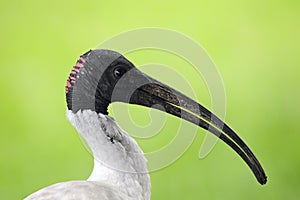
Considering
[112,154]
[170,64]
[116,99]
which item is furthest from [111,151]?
[170,64]

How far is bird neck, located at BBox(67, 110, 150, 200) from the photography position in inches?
44.4

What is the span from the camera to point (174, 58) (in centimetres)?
177

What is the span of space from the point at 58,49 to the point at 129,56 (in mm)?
238

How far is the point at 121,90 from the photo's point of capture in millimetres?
1133

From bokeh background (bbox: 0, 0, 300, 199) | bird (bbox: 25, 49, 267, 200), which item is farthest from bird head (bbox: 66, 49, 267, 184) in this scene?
bokeh background (bbox: 0, 0, 300, 199)

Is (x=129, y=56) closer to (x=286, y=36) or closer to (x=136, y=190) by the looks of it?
(x=286, y=36)

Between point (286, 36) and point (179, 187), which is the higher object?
point (286, 36)

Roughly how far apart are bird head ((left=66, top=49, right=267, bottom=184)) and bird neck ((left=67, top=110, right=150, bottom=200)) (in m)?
0.02

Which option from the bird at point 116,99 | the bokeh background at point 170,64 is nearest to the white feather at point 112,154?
the bird at point 116,99

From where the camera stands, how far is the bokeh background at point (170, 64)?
1.75 meters

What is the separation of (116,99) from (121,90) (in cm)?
3

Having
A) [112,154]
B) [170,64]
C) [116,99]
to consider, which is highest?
[170,64]

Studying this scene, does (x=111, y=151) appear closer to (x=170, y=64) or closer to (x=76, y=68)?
(x=76, y=68)

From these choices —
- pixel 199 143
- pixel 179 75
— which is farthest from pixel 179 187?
pixel 179 75
